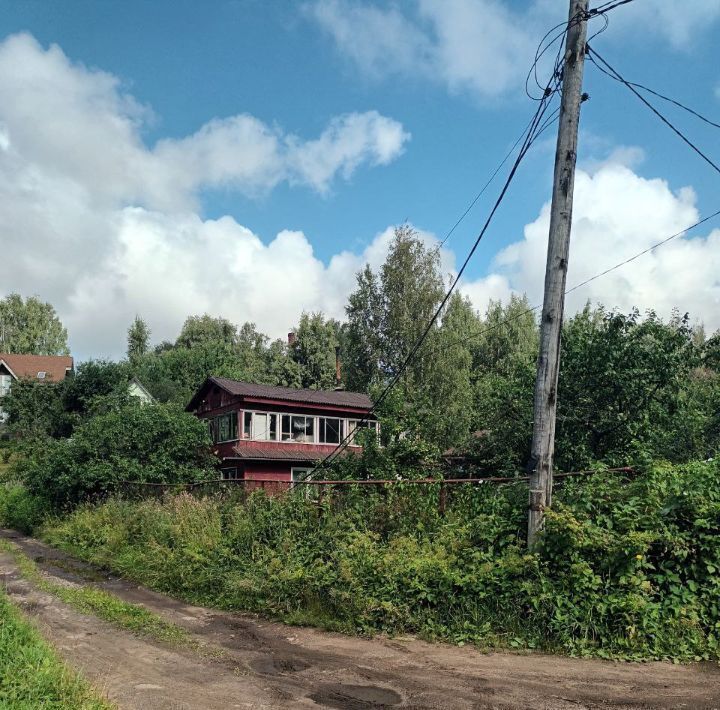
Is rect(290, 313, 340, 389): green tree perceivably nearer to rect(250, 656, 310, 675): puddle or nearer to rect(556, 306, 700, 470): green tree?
rect(556, 306, 700, 470): green tree

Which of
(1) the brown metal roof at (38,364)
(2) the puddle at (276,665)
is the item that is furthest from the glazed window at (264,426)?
(1) the brown metal roof at (38,364)

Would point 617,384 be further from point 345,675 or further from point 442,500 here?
point 345,675

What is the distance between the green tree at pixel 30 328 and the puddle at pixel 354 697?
7391cm

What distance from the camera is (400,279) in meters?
39.1

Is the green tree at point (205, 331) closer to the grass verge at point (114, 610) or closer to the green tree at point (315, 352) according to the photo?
the green tree at point (315, 352)

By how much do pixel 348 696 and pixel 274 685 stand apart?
2.77 feet

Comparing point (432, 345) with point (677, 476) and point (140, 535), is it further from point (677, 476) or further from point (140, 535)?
Result: point (677, 476)

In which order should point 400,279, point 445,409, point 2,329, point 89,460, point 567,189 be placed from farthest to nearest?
point 2,329, point 400,279, point 445,409, point 89,460, point 567,189

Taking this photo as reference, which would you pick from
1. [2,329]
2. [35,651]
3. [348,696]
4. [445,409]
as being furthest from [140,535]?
[2,329]

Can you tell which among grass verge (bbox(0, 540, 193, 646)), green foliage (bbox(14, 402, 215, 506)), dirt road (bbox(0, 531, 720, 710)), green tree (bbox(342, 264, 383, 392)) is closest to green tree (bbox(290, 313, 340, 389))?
green tree (bbox(342, 264, 383, 392))

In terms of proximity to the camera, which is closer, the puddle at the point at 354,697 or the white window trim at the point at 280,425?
the puddle at the point at 354,697

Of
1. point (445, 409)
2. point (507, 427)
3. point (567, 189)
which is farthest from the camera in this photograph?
point (445, 409)

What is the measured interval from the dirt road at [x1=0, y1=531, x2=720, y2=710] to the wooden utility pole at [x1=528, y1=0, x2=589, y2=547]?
93.8 inches

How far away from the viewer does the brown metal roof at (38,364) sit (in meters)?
61.1
